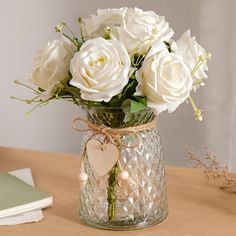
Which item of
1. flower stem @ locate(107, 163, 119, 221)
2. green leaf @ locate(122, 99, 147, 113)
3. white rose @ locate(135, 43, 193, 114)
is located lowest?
flower stem @ locate(107, 163, 119, 221)

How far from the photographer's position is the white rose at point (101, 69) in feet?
3.52

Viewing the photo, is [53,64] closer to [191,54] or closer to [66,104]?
[191,54]

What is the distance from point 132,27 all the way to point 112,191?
0.30 meters

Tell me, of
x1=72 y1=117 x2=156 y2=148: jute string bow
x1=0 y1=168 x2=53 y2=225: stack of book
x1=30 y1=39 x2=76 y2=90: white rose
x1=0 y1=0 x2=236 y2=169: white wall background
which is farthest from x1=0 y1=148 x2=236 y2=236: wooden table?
x1=0 y1=0 x2=236 y2=169: white wall background

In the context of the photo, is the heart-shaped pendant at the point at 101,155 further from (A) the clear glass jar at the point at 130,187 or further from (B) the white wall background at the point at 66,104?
(B) the white wall background at the point at 66,104

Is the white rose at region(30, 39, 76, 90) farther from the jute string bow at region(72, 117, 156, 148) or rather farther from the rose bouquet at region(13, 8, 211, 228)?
the jute string bow at region(72, 117, 156, 148)

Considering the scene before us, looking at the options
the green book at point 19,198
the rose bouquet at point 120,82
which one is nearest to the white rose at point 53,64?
the rose bouquet at point 120,82

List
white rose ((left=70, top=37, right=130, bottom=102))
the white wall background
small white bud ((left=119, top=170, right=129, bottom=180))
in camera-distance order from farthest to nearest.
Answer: the white wall background, small white bud ((left=119, top=170, right=129, bottom=180)), white rose ((left=70, top=37, right=130, bottom=102))

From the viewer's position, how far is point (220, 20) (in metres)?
1.77

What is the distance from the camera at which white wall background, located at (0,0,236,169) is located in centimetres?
181

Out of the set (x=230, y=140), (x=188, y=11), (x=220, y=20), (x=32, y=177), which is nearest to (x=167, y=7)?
(x=188, y=11)

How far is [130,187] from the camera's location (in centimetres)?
120

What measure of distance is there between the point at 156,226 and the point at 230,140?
2.26 feet

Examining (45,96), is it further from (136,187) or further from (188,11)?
(188,11)
